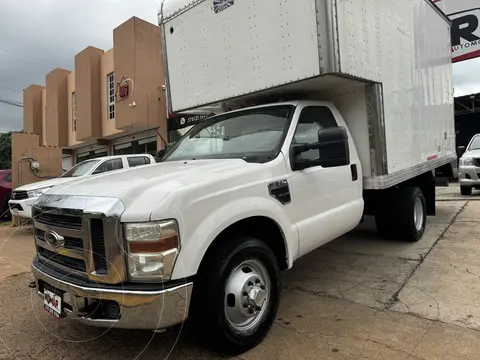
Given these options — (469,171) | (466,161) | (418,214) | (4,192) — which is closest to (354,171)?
(418,214)

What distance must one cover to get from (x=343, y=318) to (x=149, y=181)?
6.84 ft

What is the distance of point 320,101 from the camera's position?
13.6ft

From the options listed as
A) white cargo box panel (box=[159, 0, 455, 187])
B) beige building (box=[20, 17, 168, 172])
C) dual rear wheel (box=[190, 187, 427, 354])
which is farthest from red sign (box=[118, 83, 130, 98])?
dual rear wheel (box=[190, 187, 427, 354])

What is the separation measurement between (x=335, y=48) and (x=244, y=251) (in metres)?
2.08

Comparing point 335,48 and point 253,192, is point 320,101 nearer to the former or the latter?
point 335,48

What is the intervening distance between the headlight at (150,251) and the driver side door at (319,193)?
134 centimetres

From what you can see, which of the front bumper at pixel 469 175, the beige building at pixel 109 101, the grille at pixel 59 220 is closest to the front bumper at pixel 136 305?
the grille at pixel 59 220

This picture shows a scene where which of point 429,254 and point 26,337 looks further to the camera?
point 429,254

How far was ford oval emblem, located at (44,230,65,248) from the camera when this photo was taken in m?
2.59

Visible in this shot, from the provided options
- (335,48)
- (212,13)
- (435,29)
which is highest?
(435,29)

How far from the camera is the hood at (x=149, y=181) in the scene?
2.44m

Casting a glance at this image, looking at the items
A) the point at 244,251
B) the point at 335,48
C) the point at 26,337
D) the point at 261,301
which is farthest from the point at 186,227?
the point at 335,48

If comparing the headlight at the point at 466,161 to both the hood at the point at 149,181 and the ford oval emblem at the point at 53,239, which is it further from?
the ford oval emblem at the point at 53,239

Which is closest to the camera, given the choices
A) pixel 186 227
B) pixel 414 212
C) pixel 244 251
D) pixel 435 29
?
pixel 186 227
